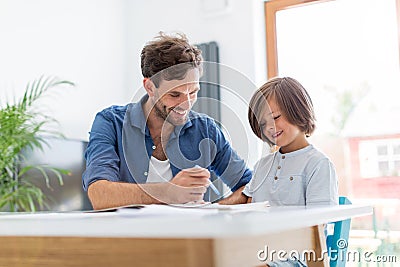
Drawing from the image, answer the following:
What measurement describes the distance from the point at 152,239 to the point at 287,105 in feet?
3.17

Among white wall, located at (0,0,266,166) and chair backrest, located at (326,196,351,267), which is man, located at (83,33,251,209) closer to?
chair backrest, located at (326,196,351,267)

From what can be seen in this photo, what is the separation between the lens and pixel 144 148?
1802mm

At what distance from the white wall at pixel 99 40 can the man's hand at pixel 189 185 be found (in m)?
1.94

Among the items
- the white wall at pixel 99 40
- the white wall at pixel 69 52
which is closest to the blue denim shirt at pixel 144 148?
the white wall at pixel 99 40

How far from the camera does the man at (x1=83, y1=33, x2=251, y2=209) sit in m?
1.66

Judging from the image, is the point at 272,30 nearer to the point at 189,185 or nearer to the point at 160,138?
the point at 160,138

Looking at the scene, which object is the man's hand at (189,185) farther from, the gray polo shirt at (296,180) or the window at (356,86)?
the window at (356,86)

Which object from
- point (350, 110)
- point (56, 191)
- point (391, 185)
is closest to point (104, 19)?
point (56, 191)

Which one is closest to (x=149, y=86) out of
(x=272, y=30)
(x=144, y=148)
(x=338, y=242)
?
(x=144, y=148)

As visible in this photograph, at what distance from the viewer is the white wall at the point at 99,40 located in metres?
3.53

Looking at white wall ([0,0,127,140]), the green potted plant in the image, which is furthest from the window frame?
the green potted plant

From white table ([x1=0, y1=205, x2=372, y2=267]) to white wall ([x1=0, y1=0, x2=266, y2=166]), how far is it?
94.8 inches

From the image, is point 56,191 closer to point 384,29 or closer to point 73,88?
point 73,88

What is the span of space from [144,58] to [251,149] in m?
0.48
